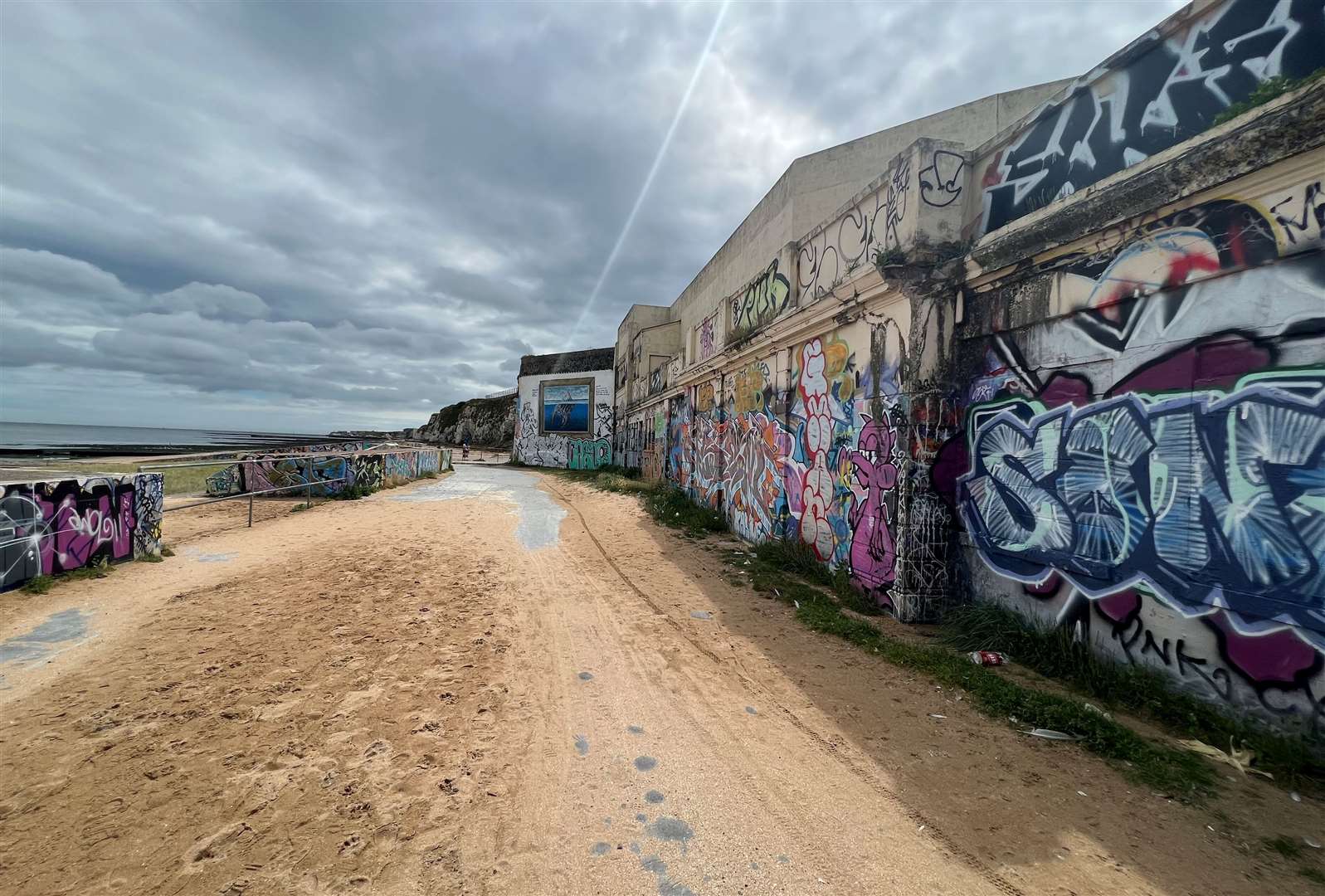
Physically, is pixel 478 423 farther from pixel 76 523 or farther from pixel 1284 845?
pixel 1284 845

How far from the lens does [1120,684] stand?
3.72 metres

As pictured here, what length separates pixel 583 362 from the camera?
35.4m

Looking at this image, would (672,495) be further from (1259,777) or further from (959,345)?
(1259,777)

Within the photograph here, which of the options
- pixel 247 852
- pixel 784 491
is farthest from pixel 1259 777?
pixel 784 491

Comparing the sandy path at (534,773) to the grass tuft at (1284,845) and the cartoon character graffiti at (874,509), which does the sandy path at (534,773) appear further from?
the cartoon character graffiti at (874,509)

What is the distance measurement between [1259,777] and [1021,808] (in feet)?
4.59

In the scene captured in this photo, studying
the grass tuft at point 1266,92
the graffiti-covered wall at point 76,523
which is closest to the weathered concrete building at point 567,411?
the graffiti-covered wall at point 76,523

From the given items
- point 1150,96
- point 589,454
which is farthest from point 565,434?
point 1150,96

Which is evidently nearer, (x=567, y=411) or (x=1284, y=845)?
(x=1284, y=845)

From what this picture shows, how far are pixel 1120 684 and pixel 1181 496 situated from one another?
136cm

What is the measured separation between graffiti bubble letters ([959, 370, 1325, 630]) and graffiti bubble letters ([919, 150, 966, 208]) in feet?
7.42

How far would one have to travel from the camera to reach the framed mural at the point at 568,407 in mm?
34438

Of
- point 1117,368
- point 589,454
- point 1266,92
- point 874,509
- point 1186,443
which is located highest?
point 1266,92

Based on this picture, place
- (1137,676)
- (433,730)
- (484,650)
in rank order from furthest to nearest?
1. (484,650)
2. (1137,676)
3. (433,730)
